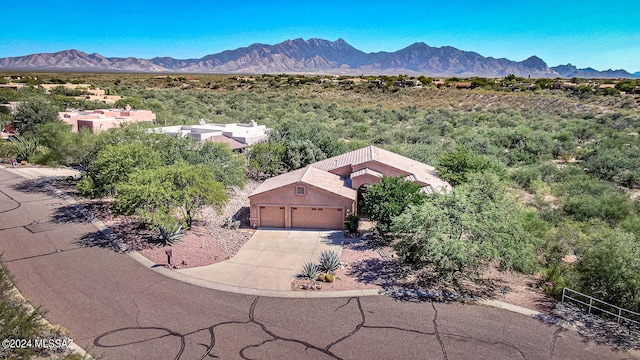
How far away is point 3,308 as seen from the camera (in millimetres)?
10008

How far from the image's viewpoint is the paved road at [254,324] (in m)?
11.9

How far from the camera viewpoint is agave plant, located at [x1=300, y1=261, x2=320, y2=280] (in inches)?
646

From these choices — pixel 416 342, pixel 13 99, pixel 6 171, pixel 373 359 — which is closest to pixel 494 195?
pixel 416 342

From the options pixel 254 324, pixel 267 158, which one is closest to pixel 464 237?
pixel 254 324

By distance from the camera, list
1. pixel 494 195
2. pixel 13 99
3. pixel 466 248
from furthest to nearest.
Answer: pixel 13 99
pixel 494 195
pixel 466 248

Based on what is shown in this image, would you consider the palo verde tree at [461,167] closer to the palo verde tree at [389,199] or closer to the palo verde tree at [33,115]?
the palo verde tree at [389,199]

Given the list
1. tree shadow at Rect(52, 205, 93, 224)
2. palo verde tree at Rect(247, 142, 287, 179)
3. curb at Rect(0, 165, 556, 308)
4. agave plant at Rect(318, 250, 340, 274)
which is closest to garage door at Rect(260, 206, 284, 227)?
agave plant at Rect(318, 250, 340, 274)

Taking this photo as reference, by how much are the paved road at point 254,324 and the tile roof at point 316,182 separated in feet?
27.3

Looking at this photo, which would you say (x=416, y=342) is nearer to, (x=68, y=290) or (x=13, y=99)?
(x=68, y=290)

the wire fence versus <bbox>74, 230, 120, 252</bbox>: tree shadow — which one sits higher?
<bbox>74, 230, 120, 252</bbox>: tree shadow

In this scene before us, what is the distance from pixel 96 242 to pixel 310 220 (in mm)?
10775

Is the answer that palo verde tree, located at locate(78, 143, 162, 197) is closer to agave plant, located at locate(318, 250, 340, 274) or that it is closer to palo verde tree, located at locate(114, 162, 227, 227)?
palo verde tree, located at locate(114, 162, 227, 227)

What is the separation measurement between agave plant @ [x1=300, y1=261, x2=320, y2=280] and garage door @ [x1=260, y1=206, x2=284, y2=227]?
6.24 meters

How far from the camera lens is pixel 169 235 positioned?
19578 mm
